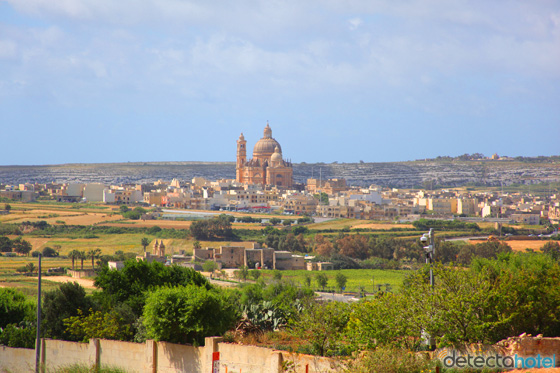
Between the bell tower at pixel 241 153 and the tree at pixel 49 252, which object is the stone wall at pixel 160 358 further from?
the bell tower at pixel 241 153

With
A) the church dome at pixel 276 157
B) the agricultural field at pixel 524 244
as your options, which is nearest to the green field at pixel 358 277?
the agricultural field at pixel 524 244

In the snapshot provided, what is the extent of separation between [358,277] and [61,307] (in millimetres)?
35737

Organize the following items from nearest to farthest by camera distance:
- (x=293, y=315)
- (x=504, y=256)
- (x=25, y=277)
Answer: (x=293, y=315) → (x=504, y=256) → (x=25, y=277)

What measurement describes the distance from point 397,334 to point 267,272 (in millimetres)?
40547

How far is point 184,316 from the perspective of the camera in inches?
634

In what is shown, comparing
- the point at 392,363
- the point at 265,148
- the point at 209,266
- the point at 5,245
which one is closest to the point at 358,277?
the point at 209,266

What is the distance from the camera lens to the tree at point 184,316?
632 inches

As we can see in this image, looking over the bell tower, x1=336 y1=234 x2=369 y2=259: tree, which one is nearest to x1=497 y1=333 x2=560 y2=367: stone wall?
x1=336 y1=234 x2=369 y2=259: tree

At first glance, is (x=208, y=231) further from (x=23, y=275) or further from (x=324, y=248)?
(x=23, y=275)

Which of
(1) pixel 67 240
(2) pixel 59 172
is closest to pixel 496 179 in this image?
(2) pixel 59 172

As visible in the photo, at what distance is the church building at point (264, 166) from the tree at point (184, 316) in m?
111

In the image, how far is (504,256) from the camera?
28.0 m

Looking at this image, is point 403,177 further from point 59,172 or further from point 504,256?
point 504,256

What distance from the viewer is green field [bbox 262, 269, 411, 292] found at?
47.2m
